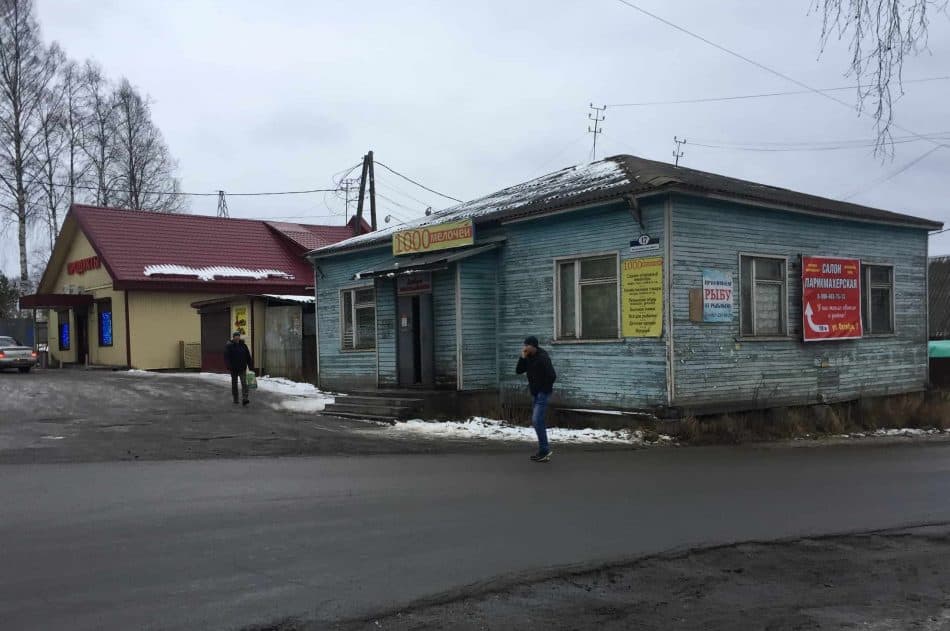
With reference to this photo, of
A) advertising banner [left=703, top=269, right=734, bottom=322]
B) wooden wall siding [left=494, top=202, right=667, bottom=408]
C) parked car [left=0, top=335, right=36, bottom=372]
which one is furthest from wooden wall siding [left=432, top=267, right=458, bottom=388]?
parked car [left=0, top=335, right=36, bottom=372]

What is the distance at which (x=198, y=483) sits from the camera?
9883 millimetres

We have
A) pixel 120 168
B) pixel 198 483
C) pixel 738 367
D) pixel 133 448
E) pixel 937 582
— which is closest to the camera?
pixel 937 582

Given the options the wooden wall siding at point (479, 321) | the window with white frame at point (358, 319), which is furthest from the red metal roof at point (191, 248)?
the wooden wall siding at point (479, 321)

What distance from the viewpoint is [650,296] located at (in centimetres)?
1488

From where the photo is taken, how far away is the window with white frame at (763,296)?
Result: 16.0 m

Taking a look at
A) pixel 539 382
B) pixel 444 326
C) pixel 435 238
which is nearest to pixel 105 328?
pixel 435 238

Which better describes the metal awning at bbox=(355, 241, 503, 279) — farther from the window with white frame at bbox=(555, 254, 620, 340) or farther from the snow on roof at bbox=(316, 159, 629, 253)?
the window with white frame at bbox=(555, 254, 620, 340)

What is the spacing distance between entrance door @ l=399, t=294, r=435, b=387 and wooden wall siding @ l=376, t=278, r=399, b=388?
27cm

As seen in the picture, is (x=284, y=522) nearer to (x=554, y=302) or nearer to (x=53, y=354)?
(x=554, y=302)

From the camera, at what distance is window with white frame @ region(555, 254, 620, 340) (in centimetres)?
1574

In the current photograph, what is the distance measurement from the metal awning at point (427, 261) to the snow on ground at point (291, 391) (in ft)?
10.5

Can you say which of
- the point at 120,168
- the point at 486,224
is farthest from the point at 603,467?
the point at 120,168

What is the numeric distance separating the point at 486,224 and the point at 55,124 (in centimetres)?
2945

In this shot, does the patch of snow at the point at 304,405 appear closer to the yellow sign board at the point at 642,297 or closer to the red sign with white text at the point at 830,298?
the yellow sign board at the point at 642,297
